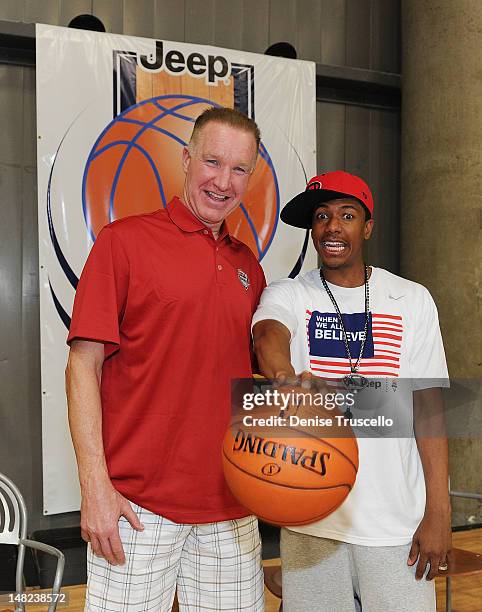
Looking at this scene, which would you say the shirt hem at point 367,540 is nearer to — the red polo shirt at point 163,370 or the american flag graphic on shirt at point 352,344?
the red polo shirt at point 163,370

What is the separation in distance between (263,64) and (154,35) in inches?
27.8

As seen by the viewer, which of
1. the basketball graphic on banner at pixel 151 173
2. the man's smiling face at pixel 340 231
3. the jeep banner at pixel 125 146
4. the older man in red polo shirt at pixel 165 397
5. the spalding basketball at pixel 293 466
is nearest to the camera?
the spalding basketball at pixel 293 466

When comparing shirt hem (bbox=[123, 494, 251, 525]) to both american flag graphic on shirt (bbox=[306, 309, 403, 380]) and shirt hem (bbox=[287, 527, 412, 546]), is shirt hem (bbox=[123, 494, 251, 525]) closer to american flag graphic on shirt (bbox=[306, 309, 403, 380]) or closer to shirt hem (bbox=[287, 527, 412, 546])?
shirt hem (bbox=[287, 527, 412, 546])

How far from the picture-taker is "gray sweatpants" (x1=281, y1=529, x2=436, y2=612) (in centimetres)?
187

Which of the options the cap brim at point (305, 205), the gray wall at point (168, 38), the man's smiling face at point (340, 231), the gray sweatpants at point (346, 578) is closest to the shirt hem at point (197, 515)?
the gray sweatpants at point (346, 578)

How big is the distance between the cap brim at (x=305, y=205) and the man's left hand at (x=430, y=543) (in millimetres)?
845

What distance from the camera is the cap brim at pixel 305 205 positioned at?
6.70 feet

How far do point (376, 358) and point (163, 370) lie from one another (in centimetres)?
53

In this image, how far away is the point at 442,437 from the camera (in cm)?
191

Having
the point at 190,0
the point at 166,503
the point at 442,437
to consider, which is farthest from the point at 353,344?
the point at 190,0

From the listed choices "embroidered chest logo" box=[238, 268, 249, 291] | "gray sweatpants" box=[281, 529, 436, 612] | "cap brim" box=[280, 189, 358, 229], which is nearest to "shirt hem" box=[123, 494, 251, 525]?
"gray sweatpants" box=[281, 529, 436, 612]

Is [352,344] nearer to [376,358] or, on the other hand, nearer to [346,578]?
[376,358]

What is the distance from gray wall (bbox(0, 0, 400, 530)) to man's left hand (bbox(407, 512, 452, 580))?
3.03 meters

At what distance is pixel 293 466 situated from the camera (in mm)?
1563
